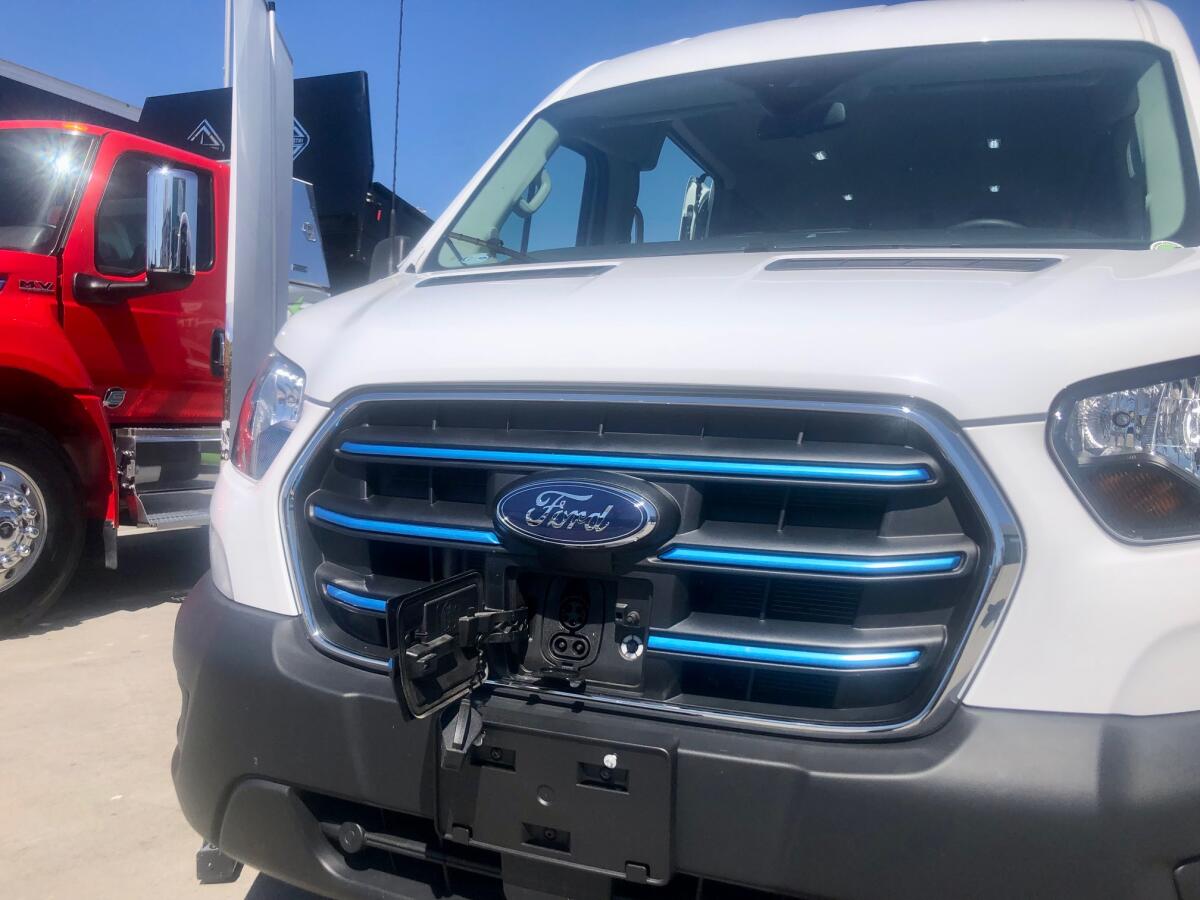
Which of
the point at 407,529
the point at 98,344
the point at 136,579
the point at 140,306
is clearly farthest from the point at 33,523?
the point at 407,529

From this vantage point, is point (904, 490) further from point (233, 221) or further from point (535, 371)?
point (233, 221)

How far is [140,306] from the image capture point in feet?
17.7

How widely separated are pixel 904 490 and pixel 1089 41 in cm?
177

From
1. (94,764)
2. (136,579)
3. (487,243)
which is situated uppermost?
(487,243)

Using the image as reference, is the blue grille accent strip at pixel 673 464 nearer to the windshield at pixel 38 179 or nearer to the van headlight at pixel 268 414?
the van headlight at pixel 268 414

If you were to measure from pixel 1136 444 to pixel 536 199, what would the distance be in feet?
7.03

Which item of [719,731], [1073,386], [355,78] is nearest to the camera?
[1073,386]

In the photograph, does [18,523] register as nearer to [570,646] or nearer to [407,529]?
[407,529]

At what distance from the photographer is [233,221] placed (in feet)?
14.6

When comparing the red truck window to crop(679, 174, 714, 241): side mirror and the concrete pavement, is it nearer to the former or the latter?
the concrete pavement

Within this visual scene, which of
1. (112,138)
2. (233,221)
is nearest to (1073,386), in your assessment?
(233,221)

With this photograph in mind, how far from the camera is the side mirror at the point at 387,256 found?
3260 mm

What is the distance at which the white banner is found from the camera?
14.7 ft

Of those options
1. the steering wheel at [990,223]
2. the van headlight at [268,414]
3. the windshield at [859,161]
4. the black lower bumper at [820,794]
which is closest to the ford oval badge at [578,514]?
the black lower bumper at [820,794]
